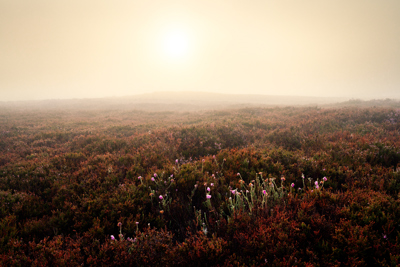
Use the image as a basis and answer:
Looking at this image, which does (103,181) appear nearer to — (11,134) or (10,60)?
(11,134)

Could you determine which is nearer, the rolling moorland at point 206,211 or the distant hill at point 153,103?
the rolling moorland at point 206,211

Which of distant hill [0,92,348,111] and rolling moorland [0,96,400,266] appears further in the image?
distant hill [0,92,348,111]

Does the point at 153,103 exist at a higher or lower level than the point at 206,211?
higher

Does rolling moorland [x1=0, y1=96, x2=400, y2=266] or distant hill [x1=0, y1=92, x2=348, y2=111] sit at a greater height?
distant hill [x1=0, y1=92, x2=348, y2=111]

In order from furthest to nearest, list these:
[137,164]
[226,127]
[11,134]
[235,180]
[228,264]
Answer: [11,134] → [226,127] → [137,164] → [235,180] → [228,264]

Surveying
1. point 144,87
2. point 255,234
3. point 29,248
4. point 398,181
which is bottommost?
point 29,248

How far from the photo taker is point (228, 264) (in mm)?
2295

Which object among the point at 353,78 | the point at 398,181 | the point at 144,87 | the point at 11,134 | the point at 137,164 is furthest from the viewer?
the point at 144,87

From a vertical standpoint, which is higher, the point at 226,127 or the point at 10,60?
the point at 10,60

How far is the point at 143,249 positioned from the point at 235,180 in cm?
273

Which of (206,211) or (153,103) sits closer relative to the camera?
(206,211)

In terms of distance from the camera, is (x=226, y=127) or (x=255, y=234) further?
(x=226, y=127)

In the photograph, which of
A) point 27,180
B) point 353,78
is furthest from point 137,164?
point 353,78

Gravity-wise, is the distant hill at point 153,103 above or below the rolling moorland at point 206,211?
above
